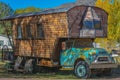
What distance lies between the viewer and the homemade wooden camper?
22062 mm

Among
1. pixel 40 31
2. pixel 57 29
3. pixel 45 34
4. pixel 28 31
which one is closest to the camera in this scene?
pixel 57 29

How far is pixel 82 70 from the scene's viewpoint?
2117 centimetres

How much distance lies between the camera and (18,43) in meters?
26.9

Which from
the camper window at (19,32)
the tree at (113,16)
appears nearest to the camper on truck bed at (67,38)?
the camper window at (19,32)

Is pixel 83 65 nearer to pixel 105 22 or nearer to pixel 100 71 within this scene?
pixel 100 71

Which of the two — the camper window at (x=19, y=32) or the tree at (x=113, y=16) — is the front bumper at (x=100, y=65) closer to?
the camper window at (x=19, y=32)

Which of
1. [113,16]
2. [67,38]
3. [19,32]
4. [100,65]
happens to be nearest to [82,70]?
[100,65]

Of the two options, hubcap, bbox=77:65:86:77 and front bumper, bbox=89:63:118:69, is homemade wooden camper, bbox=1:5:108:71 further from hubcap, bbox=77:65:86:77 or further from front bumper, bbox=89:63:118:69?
front bumper, bbox=89:63:118:69

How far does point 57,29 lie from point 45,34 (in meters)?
1.28

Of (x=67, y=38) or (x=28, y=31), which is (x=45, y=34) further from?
(x=28, y=31)

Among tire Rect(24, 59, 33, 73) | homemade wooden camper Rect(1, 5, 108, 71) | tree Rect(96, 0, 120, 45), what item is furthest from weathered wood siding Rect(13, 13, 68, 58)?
tree Rect(96, 0, 120, 45)

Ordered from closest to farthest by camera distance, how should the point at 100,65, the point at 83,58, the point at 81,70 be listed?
the point at 100,65 < the point at 83,58 < the point at 81,70

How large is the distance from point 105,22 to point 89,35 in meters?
1.76

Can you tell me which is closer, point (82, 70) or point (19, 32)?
point (82, 70)
